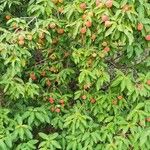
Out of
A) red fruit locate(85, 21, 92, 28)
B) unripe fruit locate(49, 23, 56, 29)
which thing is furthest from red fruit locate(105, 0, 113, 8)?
unripe fruit locate(49, 23, 56, 29)

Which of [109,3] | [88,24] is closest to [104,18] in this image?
[109,3]

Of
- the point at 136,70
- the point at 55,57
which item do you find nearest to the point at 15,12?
the point at 55,57

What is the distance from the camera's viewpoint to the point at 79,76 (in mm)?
3906

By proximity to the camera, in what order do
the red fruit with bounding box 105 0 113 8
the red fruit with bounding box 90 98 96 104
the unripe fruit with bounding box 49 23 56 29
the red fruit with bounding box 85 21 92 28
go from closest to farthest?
the red fruit with bounding box 105 0 113 8, the red fruit with bounding box 85 21 92 28, the unripe fruit with bounding box 49 23 56 29, the red fruit with bounding box 90 98 96 104

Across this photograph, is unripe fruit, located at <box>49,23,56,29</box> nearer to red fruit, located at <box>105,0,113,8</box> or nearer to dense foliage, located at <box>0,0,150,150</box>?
dense foliage, located at <box>0,0,150,150</box>

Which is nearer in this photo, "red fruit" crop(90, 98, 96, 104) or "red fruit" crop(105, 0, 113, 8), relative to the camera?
"red fruit" crop(105, 0, 113, 8)

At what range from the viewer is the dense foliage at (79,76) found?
3.65 m

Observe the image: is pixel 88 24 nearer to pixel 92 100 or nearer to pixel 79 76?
pixel 79 76

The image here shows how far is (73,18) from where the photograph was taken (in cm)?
384

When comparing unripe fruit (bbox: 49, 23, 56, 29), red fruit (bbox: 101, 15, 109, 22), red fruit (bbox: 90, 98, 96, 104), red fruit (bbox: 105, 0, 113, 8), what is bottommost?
red fruit (bbox: 90, 98, 96, 104)

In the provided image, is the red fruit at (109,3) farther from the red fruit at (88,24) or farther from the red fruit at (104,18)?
the red fruit at (88,24)

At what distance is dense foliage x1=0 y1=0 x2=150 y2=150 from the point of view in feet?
12.0

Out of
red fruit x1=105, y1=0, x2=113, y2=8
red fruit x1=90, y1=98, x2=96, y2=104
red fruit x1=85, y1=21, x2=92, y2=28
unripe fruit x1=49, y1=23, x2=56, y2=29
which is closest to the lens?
red fruit x1=105, y1=0, x2=113, y2=8

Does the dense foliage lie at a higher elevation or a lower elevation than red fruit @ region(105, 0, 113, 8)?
lower
